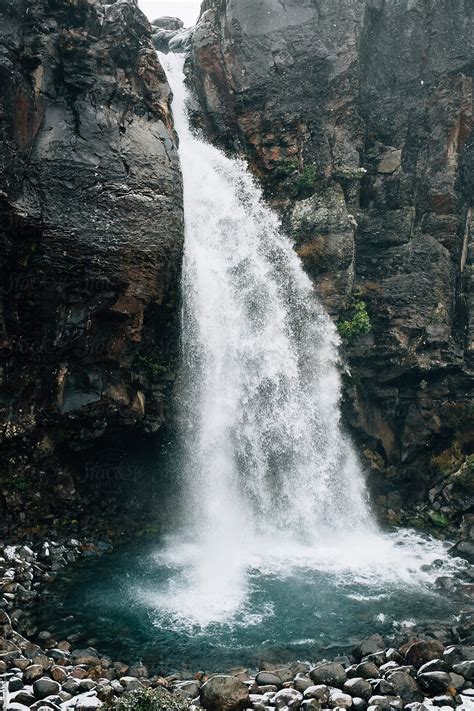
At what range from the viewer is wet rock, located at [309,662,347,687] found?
9.82 metres

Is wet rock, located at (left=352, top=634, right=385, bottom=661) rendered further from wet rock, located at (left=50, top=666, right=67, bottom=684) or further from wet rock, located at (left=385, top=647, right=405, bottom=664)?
wet rock, located at (left=50, top=666, right=67, bottom=684)

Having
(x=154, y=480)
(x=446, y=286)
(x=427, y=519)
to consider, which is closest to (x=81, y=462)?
(x=154, y=480)

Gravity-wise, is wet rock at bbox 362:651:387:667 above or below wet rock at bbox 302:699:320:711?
above

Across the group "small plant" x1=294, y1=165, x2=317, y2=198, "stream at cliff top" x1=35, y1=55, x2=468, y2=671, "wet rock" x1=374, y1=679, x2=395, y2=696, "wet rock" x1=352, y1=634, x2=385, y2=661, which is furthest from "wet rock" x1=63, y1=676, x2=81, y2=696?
"small plant" x1=294, y1=165, x2=317, y2=198

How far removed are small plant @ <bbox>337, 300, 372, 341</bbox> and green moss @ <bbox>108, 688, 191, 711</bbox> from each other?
583 inches

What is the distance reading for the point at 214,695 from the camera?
9102mm

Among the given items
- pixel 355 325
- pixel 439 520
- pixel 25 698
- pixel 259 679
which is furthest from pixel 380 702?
pixel 355 325

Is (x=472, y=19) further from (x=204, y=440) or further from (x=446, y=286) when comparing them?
(x=204, y=440)

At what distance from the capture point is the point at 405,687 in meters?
9.47

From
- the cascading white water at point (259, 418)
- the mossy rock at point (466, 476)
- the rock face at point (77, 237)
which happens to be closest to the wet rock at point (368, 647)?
the cascading white water at point (259, 418)

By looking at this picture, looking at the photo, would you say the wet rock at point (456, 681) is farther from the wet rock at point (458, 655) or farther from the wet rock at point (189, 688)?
the wet rock at point (189, 688)

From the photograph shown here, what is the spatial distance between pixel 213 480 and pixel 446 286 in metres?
11.6

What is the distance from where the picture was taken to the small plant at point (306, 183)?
71.6 ft

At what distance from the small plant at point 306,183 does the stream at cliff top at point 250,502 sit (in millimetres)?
1441
